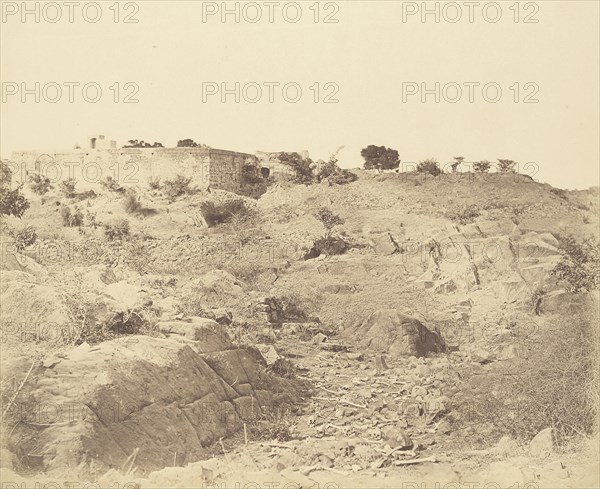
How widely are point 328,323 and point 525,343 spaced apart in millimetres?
2984

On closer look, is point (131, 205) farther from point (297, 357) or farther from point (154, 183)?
point (297, 357)

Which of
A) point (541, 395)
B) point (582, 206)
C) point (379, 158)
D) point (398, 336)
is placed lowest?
point (541, 395)

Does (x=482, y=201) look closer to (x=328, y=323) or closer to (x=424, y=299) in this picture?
(x=424, y=299)

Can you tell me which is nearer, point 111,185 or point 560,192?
point 560,192

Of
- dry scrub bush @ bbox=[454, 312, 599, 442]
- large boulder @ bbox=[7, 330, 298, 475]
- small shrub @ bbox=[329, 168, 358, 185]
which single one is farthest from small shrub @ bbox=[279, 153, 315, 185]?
large boulder @ bbox=[7, 330, 298, 475]

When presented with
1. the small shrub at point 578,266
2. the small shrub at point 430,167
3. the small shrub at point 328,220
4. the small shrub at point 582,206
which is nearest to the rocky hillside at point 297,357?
the small shrub at point 578,266

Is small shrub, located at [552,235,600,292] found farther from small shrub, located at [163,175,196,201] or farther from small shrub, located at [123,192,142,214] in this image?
small shrub, located at [163,175,196,201]

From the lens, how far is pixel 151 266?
12109mm

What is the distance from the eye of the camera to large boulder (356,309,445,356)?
31.8ft

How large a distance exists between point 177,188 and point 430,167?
25.5 feet

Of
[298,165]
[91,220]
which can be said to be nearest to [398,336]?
[91,220]

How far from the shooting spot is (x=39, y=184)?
1870 cm

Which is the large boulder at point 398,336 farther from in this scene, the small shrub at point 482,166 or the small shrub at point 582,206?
the small shrub at point 482,166

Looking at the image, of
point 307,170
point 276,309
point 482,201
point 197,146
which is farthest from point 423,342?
point 307,170
